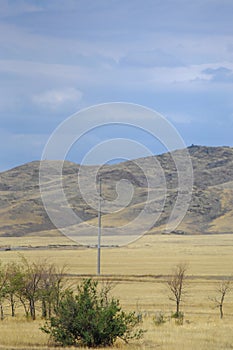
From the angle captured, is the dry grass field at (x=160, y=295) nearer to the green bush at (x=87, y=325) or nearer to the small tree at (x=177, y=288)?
the green bush at (x=87, y=325)

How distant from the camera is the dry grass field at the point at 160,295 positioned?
2845 cm

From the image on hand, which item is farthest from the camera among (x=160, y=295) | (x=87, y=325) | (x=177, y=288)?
(x=160, y=295)

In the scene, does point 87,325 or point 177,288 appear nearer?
point 87,325

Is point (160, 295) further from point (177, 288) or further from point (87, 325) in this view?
point (87, 325)

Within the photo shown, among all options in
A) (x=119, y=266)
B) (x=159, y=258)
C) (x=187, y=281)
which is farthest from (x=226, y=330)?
(x=159, y=258)

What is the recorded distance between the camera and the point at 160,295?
63.0 m

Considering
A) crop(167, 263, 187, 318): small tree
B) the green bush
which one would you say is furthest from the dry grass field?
crop(167, 263, 187, 318): small tree

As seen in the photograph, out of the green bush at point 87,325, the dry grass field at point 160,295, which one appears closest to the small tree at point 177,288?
the dry grass field at point 160,295

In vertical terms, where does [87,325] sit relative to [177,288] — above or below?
above

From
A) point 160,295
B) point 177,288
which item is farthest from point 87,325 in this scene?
point 160,295

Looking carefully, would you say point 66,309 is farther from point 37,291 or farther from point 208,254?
point 208,254

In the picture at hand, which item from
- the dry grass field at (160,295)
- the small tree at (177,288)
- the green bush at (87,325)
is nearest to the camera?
the green bush at (87,325)

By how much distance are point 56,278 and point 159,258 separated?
7773 cm

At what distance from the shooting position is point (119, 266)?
104 meters
